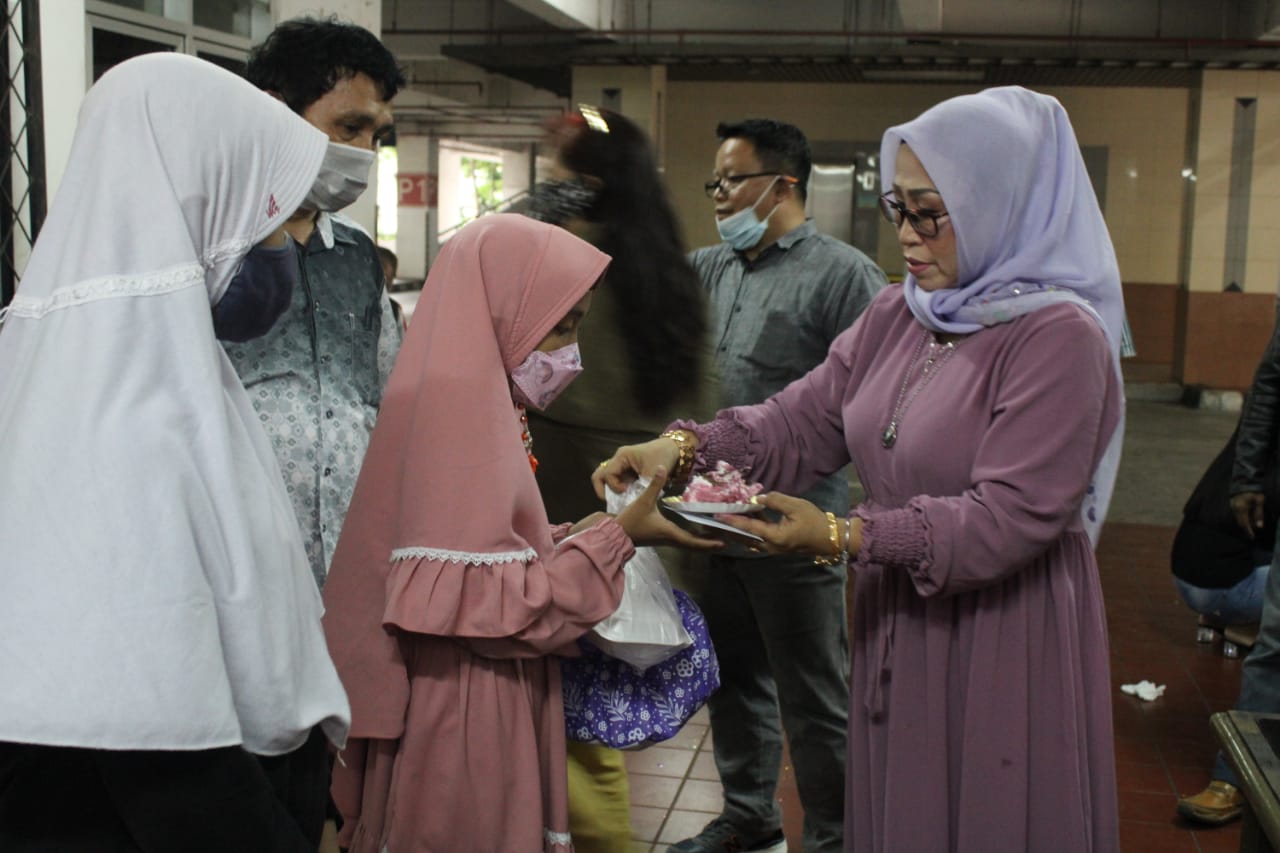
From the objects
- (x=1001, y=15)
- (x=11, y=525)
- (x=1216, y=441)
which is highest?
(x=1001, y=15)

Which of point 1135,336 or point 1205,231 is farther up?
point 1205,231

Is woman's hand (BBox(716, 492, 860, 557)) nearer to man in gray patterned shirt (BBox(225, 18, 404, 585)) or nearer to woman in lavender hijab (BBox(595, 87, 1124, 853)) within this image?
woman in lavender hijab (BBox(595, 87, 1124, 853))

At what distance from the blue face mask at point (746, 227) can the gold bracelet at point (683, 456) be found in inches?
45.1

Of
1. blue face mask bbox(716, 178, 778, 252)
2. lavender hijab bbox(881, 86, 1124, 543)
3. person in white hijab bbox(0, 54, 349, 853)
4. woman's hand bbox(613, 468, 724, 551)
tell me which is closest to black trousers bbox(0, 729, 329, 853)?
person in white hijab bbox(0, 54, 349, 853)

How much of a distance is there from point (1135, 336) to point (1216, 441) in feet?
13.4

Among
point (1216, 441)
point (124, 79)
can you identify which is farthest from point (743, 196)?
point (1216, 441)

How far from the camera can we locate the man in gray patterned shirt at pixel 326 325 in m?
2.16

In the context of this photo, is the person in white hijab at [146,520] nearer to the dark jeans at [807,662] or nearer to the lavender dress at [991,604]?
the lavender dress at [991,604]

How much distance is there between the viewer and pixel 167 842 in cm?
128

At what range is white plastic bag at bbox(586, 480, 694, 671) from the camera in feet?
6.61

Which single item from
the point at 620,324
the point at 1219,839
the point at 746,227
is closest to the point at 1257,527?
the point at 1219,839

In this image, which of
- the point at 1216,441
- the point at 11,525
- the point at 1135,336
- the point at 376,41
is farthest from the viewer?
the point at 1135,336

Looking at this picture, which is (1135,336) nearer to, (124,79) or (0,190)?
(0,190)

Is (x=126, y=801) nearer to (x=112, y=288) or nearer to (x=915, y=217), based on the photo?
(x=112, y=288)
